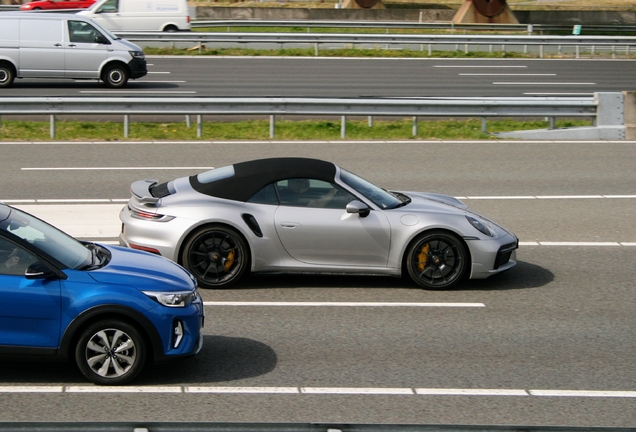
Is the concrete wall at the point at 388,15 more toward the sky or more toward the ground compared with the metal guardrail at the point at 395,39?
more toward the sky

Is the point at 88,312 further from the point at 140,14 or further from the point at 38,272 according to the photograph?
the point at 140,14

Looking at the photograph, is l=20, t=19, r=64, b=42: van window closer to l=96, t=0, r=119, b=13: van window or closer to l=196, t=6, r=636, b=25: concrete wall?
l=96, t=0, r=119, b=13: van window

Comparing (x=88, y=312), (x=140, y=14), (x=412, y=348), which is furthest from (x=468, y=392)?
(x=140, y=14)

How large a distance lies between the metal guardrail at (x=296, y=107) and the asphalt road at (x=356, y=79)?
413 centimetres

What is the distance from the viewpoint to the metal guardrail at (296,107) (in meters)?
17.3

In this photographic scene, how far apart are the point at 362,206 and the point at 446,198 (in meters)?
1.72

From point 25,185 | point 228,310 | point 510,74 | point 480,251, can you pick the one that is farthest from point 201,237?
point 510,74

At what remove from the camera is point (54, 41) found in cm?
2292

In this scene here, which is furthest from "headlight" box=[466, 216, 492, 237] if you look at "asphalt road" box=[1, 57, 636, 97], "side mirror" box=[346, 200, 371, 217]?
"asphalt road" box=[1, 57, 636, 97]

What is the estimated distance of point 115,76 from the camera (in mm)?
23469

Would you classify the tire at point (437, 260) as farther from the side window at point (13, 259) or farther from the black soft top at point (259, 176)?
the side window at point (13, 259)

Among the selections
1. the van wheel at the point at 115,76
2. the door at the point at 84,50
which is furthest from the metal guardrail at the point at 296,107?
the van wheel at the point at 115,76

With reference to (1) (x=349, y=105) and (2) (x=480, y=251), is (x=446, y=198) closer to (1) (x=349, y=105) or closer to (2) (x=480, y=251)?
(2) (x=480, y=251)

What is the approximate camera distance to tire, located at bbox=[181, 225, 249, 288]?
848 cm
